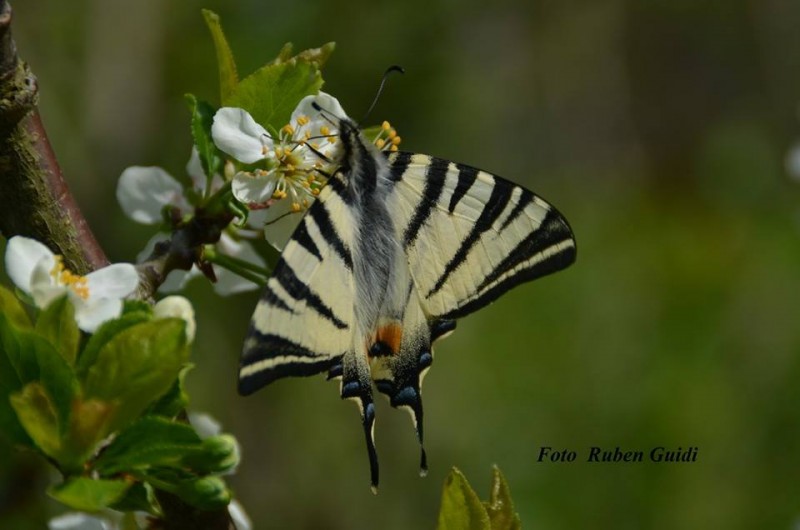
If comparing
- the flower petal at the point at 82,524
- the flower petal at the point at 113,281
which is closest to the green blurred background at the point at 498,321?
the flower petal at the point at 82,524

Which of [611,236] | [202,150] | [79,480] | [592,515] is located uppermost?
[202,150]

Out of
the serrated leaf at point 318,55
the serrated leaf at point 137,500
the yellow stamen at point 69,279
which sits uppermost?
the serrated leaf at point 318,55

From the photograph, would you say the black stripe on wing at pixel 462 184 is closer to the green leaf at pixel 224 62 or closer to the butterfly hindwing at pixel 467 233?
the butterfly hindwing at pixel 467 233

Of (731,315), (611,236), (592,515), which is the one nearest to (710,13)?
(611,236)

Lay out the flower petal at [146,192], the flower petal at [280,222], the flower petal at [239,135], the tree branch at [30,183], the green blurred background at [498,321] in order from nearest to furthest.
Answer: the tree branch at [30,183] < the flower petal at [239,135] < the flower petal at [280,222] < the flower petal at [146,192] < the green blurred background at [498,321]

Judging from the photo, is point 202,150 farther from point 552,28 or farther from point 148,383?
point 552,28

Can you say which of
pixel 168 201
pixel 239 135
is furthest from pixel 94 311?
pixel 168 201

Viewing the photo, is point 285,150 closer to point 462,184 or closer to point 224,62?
point 224,62

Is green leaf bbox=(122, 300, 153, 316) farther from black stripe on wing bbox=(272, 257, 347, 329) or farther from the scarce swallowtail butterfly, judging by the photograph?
the scarce swallowtail butterfly
